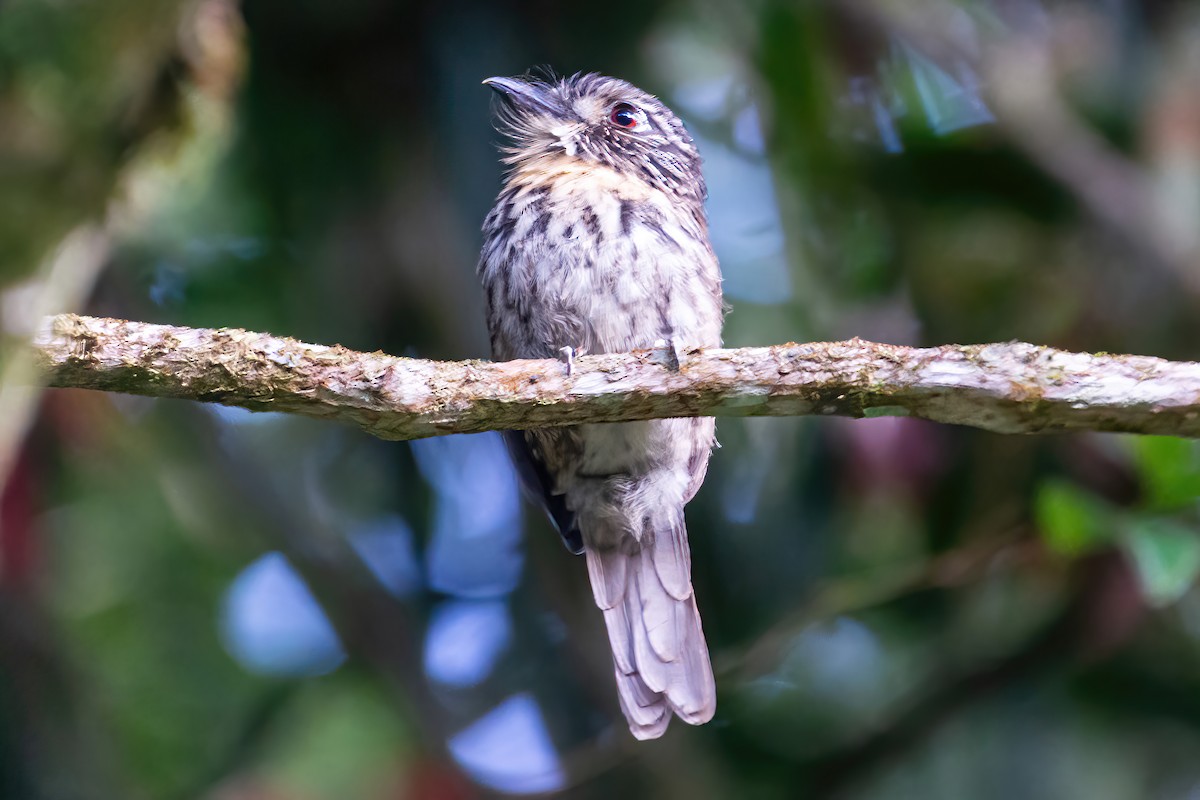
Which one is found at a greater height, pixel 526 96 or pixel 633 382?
pixel 526 96

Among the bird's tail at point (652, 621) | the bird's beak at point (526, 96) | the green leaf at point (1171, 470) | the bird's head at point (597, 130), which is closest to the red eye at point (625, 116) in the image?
the bird's head at point (597, 130)

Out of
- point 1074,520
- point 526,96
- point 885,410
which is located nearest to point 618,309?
point 526,96

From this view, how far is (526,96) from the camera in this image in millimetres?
3600

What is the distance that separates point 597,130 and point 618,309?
72 cm

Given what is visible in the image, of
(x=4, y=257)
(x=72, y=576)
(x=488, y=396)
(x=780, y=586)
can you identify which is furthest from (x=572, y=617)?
(x=4, y=257)

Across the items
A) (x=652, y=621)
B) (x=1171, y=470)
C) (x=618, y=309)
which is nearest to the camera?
(x=1171, y=470)

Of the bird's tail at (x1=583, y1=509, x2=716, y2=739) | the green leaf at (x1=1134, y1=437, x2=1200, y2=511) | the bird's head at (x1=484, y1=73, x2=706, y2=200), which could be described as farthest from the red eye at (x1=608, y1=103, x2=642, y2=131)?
the green leaf at (x1=1134, y1=437, x2=1200, y2=511)

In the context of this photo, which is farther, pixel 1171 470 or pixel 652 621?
pixel 652 621

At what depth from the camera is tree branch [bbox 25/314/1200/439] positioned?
2.15m

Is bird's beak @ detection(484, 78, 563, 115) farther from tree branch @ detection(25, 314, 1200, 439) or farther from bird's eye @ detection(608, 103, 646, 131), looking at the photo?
tree branch @ detection(25, 314, 1200, 439)

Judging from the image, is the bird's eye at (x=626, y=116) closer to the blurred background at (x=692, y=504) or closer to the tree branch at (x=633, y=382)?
the blurred background at (x=692, y=504)

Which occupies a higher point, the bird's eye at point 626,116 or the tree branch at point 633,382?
the bird's eye at point 626,116

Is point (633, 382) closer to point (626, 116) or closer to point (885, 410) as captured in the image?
point (885, 410)

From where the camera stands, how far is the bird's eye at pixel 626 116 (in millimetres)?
3625
